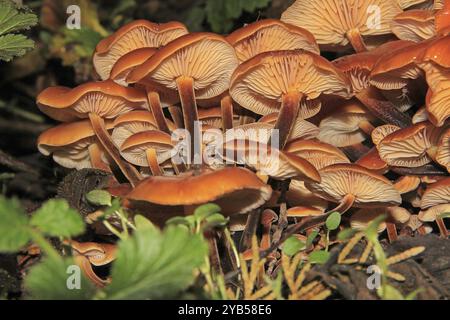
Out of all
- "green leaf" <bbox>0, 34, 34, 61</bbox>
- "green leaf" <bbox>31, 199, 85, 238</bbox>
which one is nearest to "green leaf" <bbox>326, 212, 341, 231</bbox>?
"green leaf" <bbox>31, 199, 85, 238</bbox>

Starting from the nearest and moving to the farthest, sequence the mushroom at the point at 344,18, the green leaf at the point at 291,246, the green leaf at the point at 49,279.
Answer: the green leaf at the point at 49,279
the green leaf at the point at 291,246
the mushroom at the point at 344,18

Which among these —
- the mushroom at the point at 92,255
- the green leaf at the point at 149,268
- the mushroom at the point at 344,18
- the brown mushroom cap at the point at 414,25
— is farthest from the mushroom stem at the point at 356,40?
the green leaf at the point at 149,268

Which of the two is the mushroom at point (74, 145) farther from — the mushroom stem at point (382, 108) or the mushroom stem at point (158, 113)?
the mushroom stem at point (382, 108)

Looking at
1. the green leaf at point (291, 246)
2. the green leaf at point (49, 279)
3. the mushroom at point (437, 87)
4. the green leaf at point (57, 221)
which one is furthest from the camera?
the mushroom at point (437, 87)

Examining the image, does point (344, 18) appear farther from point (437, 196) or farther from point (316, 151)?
point (437, 196)

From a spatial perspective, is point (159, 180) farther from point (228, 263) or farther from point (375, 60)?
point (375, 60)

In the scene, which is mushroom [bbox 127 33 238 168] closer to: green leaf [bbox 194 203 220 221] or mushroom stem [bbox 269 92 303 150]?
mushroom stem [bbox 269 92 303 150]

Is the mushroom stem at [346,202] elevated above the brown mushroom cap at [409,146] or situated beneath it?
situated beneath
